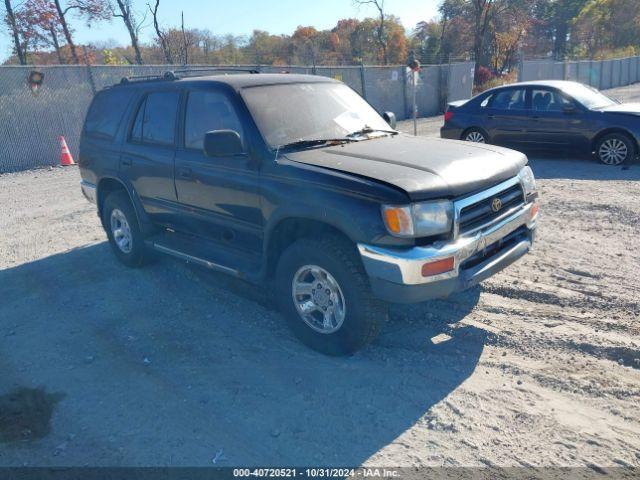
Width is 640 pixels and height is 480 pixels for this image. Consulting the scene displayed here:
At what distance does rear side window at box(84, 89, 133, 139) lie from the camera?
563cm

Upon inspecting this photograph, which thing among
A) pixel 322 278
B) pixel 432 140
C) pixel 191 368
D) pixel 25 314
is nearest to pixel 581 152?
pixel 432 140

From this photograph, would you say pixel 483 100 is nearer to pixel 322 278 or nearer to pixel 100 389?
pixel 322 278

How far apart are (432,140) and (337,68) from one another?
15552 millimetres

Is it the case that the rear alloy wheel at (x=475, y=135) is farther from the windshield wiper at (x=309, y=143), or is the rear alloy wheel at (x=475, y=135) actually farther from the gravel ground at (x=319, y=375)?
the windshield wiper at (x=309, y=143)

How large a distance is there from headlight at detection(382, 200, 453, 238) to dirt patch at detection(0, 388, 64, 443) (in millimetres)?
2516

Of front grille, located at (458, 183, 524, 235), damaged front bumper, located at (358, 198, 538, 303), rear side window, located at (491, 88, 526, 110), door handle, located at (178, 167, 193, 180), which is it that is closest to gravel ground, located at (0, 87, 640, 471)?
damaged front bumper, located at (358, 198, 538, 303)

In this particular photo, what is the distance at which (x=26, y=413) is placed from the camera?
3441mm

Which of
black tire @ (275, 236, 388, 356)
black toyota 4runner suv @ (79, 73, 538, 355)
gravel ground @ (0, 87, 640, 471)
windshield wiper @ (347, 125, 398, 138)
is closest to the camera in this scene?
gravel ground @ (0, 87, 640, 471)

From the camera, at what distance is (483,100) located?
1083 centimetres

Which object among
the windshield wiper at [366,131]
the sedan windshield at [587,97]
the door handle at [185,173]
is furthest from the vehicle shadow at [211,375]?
the sedan windshield at [587,97]

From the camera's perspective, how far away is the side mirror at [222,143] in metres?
3.93

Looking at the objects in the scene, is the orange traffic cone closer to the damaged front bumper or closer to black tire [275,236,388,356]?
black tire [275,236,388,356]

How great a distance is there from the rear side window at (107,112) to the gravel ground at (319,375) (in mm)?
1639

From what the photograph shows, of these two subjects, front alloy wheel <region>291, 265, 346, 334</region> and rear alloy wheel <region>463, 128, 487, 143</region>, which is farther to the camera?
rear alloy wheel <region>463, 128, 487, 143</region>
